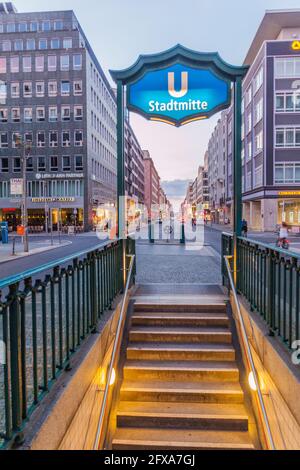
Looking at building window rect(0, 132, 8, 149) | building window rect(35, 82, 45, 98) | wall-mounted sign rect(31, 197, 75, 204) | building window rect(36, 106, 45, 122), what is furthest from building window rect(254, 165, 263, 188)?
building window rect(0, 132, 8, 149)

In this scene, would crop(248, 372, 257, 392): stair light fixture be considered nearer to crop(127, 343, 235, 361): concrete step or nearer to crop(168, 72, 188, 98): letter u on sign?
crop(127, 343, 235, 361): concrete step

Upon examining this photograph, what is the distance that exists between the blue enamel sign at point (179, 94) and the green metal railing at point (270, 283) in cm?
257

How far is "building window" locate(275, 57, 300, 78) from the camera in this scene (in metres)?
40.0

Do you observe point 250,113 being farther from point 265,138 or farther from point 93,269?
point 93,269

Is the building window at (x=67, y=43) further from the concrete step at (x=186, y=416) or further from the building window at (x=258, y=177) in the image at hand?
the concrete step at (x=186, y=416)

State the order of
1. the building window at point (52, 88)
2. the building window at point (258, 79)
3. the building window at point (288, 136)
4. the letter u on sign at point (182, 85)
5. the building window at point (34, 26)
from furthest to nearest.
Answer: the building window at point (34, 26) < the building window at point (52, 88) < the building window at point (258, 79) < the building window at point (288, 136) < the letter u on sign at point (182, 85)

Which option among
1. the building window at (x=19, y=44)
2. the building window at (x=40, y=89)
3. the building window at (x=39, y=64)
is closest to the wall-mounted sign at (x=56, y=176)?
the building window at (x=40, y=89)

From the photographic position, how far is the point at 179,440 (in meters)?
4.13

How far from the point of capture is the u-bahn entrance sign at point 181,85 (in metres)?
6.51

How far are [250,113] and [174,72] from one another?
46.6m

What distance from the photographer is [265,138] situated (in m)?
40.9

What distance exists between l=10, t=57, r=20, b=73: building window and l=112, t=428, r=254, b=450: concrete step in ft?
184

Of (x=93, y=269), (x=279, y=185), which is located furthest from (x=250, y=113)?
(x=93, y=269)

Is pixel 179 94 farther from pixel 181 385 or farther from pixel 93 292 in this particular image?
pixel 181 385
